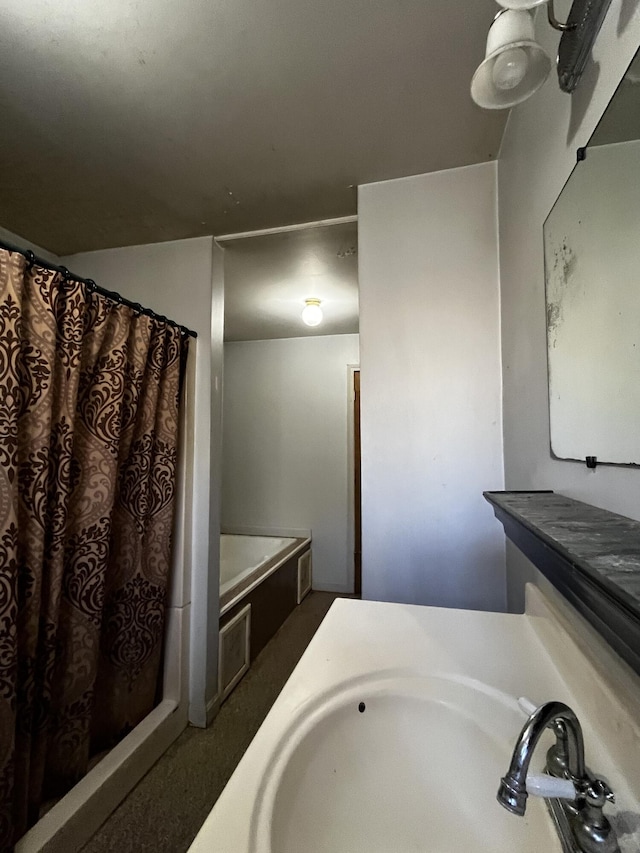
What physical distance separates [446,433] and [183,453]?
1.15 m

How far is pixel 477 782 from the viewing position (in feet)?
1.93

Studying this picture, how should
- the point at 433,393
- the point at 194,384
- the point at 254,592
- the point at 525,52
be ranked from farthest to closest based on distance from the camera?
the point at 254,592, the point at 194,384, the point at 433,393, the point at 525,52

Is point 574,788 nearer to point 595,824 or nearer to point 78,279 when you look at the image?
point 595,824

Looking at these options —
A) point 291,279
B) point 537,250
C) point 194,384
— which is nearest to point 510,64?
point 537,250

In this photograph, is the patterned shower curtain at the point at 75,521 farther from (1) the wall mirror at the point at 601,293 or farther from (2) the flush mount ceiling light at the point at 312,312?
(1) the wall mirror at the point at 601,293

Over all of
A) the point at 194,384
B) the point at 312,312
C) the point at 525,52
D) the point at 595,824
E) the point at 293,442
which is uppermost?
the point at 312,312

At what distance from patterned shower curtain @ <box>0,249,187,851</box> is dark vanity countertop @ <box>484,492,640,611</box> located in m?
1.18

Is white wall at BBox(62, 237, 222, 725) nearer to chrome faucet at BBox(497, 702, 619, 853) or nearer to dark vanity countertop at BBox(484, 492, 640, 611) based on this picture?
dark vanity countertop at BBox(484, 492, 640, 611)

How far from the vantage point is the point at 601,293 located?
1.85ft

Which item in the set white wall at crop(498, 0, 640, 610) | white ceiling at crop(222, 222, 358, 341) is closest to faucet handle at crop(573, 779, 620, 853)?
white wall at crop(498, 0, 640, 610)

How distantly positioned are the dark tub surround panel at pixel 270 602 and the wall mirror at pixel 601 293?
180 centimetres

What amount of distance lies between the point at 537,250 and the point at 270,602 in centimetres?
232

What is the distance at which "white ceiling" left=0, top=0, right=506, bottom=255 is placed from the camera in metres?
0.86

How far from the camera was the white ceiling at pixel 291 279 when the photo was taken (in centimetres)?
178
